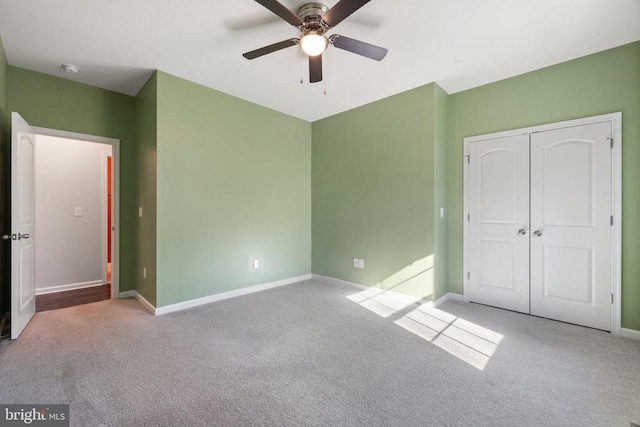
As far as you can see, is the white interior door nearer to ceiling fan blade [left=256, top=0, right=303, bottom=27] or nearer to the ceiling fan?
the ceiling fan

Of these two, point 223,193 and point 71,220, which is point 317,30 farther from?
point 71,220

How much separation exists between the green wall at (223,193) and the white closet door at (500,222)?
8.48ft

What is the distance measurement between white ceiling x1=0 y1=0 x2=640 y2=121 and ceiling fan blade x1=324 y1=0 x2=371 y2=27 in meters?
0.30

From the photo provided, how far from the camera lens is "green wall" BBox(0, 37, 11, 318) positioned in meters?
2.80

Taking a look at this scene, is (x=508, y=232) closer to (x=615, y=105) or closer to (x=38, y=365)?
(x=615, y=105)

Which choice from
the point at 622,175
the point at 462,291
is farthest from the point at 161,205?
the point at 622,175

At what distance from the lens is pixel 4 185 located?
2.94 m

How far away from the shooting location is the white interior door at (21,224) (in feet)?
8.33

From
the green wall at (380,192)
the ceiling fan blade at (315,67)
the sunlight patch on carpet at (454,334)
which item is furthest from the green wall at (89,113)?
the sunlight patch on carpet at (454,334)

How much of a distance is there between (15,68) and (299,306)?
411cm

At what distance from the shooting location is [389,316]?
319 cm

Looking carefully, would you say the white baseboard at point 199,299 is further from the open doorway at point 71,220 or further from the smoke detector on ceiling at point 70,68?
the smoke detector on ceiling at point 70,68

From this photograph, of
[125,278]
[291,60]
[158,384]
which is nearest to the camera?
[158,384]

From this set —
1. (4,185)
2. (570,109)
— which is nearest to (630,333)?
(570,109)
